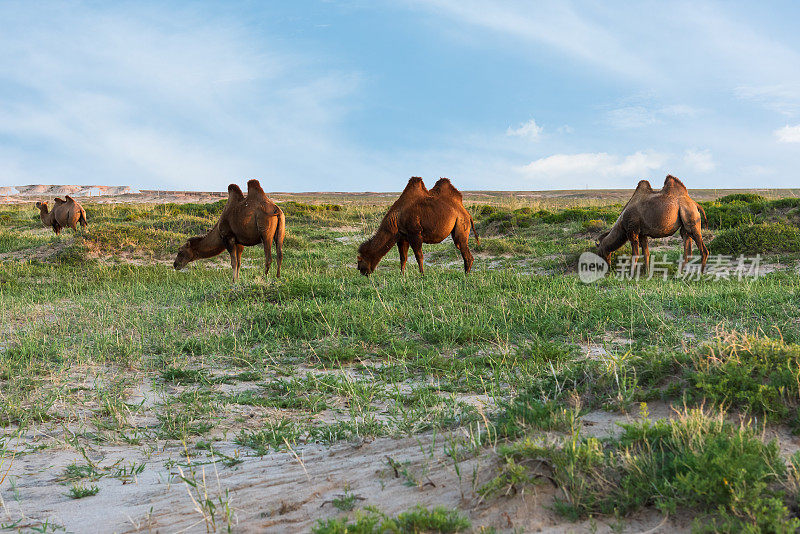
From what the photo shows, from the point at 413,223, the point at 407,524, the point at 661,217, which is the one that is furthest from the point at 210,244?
the point at 407,524

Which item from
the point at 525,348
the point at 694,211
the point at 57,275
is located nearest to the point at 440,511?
the point at 525,348

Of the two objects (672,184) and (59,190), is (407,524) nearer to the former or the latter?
(672,184)

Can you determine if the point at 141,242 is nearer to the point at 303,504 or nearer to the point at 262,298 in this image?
the point at 262,298

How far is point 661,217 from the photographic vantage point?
1095cm

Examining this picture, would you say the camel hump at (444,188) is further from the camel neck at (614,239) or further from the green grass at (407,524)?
the green grass at (407,524)

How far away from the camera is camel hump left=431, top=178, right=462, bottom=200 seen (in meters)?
11.5

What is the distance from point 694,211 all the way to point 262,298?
8879 mm

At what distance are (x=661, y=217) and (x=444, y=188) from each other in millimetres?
4522

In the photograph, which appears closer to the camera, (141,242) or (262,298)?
(262,298)

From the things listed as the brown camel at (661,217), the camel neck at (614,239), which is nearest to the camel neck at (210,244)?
the camel neck at (614,239)

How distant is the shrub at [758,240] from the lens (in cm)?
1291

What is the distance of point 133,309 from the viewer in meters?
8.04

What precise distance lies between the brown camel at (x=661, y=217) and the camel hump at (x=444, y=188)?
11.9ft

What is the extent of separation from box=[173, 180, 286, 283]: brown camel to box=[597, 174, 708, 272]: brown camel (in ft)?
24.3
